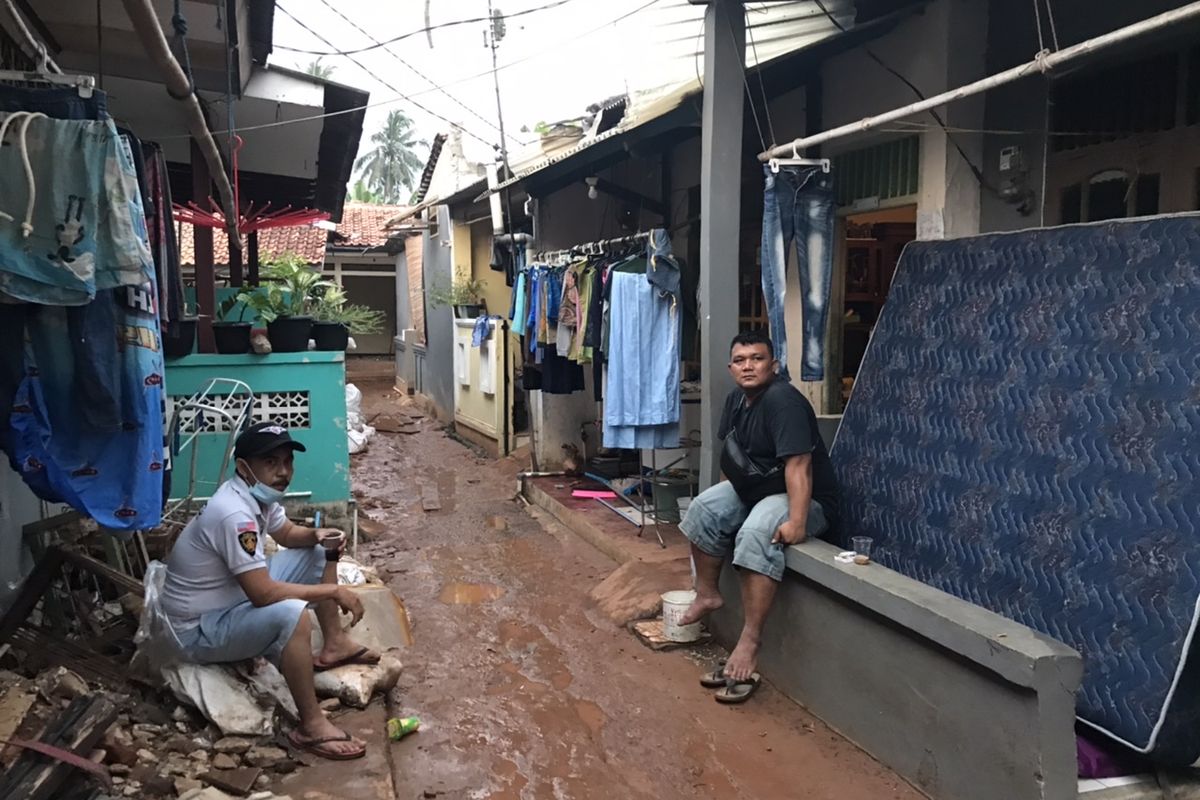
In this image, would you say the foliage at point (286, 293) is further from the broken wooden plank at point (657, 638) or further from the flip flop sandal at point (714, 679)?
the flip flop sandal at point (714, 679)

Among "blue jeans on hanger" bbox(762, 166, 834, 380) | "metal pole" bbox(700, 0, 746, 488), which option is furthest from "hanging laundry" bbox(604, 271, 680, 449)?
"blue jeans on hanger" bbox(762, 166, 834, 380)

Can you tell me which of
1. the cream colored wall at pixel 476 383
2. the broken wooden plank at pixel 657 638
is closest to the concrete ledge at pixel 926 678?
the broken wooden plank at pixel 657 638

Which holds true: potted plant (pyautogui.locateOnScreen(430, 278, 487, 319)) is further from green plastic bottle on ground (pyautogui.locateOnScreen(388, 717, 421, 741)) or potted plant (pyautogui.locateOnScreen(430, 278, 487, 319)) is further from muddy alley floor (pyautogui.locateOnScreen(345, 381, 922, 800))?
green plastic bottle on ground (pyautogui.locateOnScreen(388, 717, 421, 741))

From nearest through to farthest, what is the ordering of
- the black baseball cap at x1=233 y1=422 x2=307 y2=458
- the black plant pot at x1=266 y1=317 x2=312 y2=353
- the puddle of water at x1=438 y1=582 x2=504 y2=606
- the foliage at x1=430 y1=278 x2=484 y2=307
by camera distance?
the black baseball cap at x1=233 y1=422 x2=307 y2=458, the puddle of water at x1=438 y1=582 x2=504 y2=606, the black plant pot at x1=266 y1=317 x2=312 y2=353, the foliage at x1=430 y1=278 x2=484 y2=307

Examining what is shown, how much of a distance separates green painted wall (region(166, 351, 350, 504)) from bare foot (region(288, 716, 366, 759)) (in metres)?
3.36

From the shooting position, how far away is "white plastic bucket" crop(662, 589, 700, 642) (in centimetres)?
521

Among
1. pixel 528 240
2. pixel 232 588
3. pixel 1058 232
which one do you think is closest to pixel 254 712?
pixel 232 588

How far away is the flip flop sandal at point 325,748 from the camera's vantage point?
3693 millimetres

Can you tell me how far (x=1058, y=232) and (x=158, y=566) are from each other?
471 centimetres

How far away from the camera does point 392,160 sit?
4878cm

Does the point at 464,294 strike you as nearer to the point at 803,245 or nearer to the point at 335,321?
the point at 335,321

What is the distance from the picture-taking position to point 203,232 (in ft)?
23.2

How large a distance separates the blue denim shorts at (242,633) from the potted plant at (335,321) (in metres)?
3.57

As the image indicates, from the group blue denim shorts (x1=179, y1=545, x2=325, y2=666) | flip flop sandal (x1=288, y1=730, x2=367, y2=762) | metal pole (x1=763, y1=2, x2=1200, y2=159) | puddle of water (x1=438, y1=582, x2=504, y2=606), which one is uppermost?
metal pole (x1=763, y1=2, x2=1200, y2=159)
